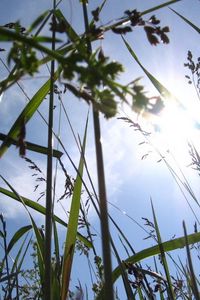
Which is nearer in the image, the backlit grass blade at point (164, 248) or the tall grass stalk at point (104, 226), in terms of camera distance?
the tall grass stalk at point (104, 226)

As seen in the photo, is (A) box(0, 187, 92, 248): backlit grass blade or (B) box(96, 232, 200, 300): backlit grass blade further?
(A) box(0, 187, 92, 248): backlit grass blade

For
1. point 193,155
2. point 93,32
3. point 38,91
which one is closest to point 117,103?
point 93,32

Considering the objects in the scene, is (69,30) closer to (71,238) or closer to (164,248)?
(71,238)

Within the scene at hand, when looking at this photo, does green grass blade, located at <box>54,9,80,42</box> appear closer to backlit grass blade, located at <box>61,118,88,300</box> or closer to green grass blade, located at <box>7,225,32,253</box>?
backlit grass blade, located at <box>61,118,88,300</box>

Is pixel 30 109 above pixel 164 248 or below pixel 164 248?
above

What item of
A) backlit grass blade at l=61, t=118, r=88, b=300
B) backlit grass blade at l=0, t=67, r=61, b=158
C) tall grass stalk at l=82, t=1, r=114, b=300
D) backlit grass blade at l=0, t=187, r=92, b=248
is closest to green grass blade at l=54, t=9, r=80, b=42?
tall grass stalk at l=82, t=1, r=114, b=300

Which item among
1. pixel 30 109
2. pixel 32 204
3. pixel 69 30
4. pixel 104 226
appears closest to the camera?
pixel 104 226

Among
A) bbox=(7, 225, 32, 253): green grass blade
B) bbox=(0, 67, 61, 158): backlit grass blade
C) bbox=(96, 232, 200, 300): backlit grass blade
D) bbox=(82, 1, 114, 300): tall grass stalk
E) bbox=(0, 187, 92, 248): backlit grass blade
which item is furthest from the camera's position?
bbox=(7, 225, 32, 253): green grass blade

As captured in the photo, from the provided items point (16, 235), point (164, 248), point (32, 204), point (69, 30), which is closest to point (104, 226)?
point (69, 30)

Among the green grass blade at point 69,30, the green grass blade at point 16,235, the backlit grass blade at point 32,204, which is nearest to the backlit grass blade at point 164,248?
the backlit grass blade at point 32,204

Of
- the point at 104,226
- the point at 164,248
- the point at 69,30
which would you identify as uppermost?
the point at 69,30

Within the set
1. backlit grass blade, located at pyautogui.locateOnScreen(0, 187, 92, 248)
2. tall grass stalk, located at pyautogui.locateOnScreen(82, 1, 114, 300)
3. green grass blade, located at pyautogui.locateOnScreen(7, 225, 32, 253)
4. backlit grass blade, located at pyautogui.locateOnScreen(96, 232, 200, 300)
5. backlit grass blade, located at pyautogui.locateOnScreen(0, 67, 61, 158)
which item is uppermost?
backlit grass blade, located at pyautogui.locateOnScreen(0, 67, 61, 158)

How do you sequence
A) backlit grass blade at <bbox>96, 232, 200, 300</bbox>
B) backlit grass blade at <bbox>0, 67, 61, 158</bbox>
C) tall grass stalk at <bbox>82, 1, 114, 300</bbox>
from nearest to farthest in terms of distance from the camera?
tall grass stalk at <bbox>82, 1, 114, 300</bbox> → backlit grass blade at <bbox>0, 67, 61, 158</bbox> → backlit grass blade at <bbox>96, 232, 200, 300</bbox>

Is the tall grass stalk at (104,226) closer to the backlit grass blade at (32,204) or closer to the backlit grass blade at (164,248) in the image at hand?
the backlit grass blade at (164,248)
